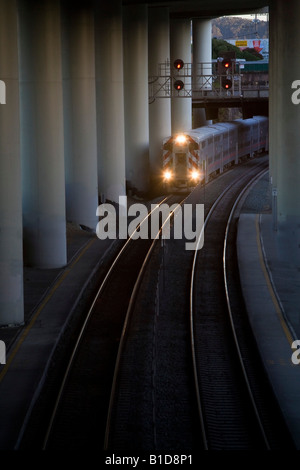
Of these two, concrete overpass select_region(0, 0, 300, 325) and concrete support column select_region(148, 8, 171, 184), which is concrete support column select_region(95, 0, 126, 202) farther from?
concrete support column select_region(148, 8, 171, 184)

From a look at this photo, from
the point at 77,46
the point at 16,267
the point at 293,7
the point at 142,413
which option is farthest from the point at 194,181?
the point at 142,413

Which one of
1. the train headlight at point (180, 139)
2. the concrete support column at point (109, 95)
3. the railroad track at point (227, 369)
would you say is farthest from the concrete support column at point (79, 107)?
the train headlight at point (180, 139)

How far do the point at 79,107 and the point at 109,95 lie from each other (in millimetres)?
5488

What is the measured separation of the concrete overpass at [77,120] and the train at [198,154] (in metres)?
1.82

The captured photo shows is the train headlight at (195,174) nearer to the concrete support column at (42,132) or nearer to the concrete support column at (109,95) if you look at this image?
the concrete support column at (109,95)

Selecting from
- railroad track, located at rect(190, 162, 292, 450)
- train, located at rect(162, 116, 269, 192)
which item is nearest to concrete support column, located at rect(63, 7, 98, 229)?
railroad track, located at rect(190, 162, 292, 450)

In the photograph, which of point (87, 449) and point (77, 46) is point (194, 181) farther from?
point (87, 449)

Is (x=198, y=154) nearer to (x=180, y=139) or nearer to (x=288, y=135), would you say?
(x=180, y=139)

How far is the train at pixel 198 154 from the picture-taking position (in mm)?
46688

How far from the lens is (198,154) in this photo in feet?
152

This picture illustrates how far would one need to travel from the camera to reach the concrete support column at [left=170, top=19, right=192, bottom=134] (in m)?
60.2
